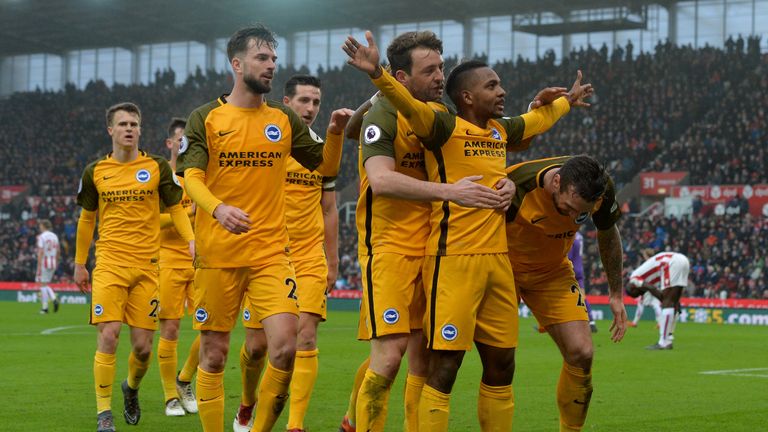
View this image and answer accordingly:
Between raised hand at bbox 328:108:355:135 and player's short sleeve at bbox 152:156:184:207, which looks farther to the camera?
player's short sleeve at bbox 152:156:184:207

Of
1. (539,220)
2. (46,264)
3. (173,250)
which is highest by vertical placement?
(539,220)

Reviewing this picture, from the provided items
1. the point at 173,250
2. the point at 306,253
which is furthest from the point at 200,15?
the point at 306,253

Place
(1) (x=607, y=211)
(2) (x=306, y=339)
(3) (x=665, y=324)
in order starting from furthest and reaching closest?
(3) (x=665, y=324)
(2) (x=306, y=339)
(1) (x=607, y=211)

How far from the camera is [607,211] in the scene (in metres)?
6.65

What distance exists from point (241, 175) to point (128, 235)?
242 cm

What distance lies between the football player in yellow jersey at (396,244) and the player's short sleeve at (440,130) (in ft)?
0.64

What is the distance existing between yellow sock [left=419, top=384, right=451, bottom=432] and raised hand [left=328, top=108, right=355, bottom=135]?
Result: 6.20 feet

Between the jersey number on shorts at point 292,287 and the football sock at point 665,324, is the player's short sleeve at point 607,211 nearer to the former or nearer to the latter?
the jersey number on shorts at point 292,287

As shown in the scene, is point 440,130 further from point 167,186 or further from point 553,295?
point 167,186

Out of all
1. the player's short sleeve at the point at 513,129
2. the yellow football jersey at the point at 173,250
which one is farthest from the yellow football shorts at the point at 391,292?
the yellow football jersey at the point at 173,250

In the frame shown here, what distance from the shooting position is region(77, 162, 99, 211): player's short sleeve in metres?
9.01

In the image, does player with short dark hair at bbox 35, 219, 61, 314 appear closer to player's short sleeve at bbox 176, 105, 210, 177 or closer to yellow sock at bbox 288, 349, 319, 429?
yellow sock at bbox 288, 349, 319, 429

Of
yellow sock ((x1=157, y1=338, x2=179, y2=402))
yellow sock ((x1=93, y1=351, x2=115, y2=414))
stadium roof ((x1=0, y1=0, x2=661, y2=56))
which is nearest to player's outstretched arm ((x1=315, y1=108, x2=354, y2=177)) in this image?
yellow sock ((x1=93, y1=351, x2=115, y2=414))

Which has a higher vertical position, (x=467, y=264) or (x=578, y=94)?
(x=578, y=94)
